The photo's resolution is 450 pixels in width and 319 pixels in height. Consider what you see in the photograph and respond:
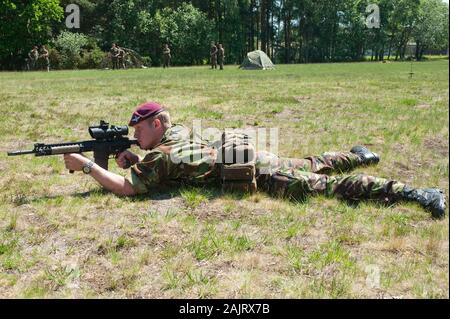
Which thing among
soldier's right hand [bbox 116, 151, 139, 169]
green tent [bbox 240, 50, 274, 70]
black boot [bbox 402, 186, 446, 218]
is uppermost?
green tent [bbox 240, 50, 274, 70]

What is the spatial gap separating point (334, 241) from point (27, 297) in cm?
258

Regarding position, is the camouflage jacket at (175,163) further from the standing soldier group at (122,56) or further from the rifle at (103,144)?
the standing soldier group at (122,56)

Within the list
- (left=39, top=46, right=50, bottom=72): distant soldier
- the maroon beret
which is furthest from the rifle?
(left=39, top=46, right=50, bottom=72): distant soldier

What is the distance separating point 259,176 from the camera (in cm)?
546

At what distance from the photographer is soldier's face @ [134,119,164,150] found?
17.7 ft

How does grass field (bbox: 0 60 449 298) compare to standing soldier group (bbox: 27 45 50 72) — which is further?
standing soldier group (bbox: 27 45 50 72)

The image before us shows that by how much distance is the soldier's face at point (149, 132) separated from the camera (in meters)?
5.38

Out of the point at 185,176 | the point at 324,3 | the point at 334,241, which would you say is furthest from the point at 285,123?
the point at 324,3

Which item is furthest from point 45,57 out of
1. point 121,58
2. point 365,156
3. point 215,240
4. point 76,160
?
point 215,240

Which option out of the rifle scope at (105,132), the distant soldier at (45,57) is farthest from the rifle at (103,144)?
the distant soldier at (45,57)

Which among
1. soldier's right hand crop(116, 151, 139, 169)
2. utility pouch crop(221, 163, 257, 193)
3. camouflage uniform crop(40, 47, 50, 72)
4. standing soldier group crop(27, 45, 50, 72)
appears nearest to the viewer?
utility pouch crop(221, 163, 257, 193)

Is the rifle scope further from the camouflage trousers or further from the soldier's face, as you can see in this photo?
the camouflage trousers

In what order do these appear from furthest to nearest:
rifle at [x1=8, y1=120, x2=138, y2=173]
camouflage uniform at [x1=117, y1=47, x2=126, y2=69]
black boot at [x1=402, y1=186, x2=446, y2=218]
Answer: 1. camouflage uniform at [x1=117, y1=47, x2=126, y2=69]
2. rifle at [x1=8, y1=120, x2=138, y2=173]
3. black boot at [x1=402, y1=186, x2=446, y2=218]
